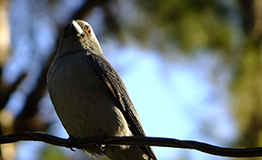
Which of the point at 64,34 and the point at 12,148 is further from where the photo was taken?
the point at 12,148

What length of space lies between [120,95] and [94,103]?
420mm

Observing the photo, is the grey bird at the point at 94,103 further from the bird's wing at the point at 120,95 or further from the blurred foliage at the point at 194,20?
the blurred foliage at the point at 194,20

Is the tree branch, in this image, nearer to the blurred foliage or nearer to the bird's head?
the bird's head

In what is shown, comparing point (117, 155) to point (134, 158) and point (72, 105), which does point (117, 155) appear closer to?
point (134, 158)

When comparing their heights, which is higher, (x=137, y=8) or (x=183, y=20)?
(x=137, y=8)

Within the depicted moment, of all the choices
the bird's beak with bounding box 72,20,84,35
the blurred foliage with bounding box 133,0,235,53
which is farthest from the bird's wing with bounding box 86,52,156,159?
the blurred foliage with bounding box 133,0,235,53

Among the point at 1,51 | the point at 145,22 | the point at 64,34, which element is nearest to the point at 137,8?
the point at 145,22

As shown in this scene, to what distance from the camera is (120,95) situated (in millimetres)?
4695

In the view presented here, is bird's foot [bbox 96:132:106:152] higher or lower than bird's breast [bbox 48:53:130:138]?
lower

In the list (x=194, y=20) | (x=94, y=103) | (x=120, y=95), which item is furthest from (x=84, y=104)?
(x=194, y=20)

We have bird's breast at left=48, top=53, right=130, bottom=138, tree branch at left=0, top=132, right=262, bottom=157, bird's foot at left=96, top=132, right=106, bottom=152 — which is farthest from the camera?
bird's breast at left=48, top=53, right=130, bottom=138

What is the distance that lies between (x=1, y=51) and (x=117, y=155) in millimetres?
4088

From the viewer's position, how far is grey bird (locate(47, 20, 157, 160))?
4375mm

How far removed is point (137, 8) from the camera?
8.77 m
